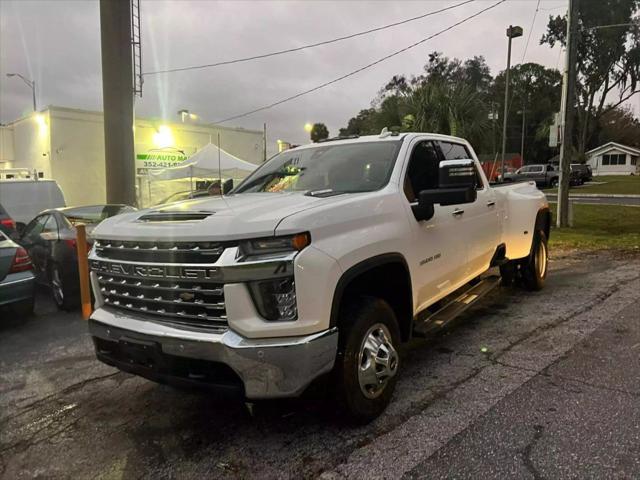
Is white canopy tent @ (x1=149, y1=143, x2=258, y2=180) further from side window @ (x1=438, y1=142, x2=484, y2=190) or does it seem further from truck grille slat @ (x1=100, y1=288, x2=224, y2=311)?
truck grille slat @ (x1=100, y1=288, x2=224, y2=311)

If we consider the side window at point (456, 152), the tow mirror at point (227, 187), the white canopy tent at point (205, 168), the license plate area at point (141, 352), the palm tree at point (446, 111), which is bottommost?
the license plate area at point (141, 352)

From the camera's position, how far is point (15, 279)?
5680 millimetres

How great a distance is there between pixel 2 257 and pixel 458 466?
5.29 metres

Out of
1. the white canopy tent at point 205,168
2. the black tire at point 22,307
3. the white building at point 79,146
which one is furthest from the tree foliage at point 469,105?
the black tire at point 22,307

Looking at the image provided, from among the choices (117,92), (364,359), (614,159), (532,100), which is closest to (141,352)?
(364,359)

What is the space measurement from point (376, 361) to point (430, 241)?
1.11 meters

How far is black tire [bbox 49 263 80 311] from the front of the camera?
6516 millimetres

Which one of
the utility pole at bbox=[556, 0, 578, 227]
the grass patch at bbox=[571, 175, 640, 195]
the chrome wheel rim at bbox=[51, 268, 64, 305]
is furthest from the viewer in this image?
the grass patch at bbox=[571, 175, 640, 195]

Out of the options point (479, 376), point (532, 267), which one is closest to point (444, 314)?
point (479, 376)

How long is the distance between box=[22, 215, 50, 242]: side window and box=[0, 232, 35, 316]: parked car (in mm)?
1811

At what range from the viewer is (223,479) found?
273cm

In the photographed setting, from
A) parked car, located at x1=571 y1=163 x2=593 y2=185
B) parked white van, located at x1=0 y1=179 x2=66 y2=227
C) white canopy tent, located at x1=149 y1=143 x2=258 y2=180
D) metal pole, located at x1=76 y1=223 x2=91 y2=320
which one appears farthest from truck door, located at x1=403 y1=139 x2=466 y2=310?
parked car, located at x1=571 y1=163 x2=593 y2=185

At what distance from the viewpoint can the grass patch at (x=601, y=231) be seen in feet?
35.4

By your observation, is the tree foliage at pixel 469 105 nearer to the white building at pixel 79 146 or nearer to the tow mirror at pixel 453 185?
the white building at pixel 79 146
